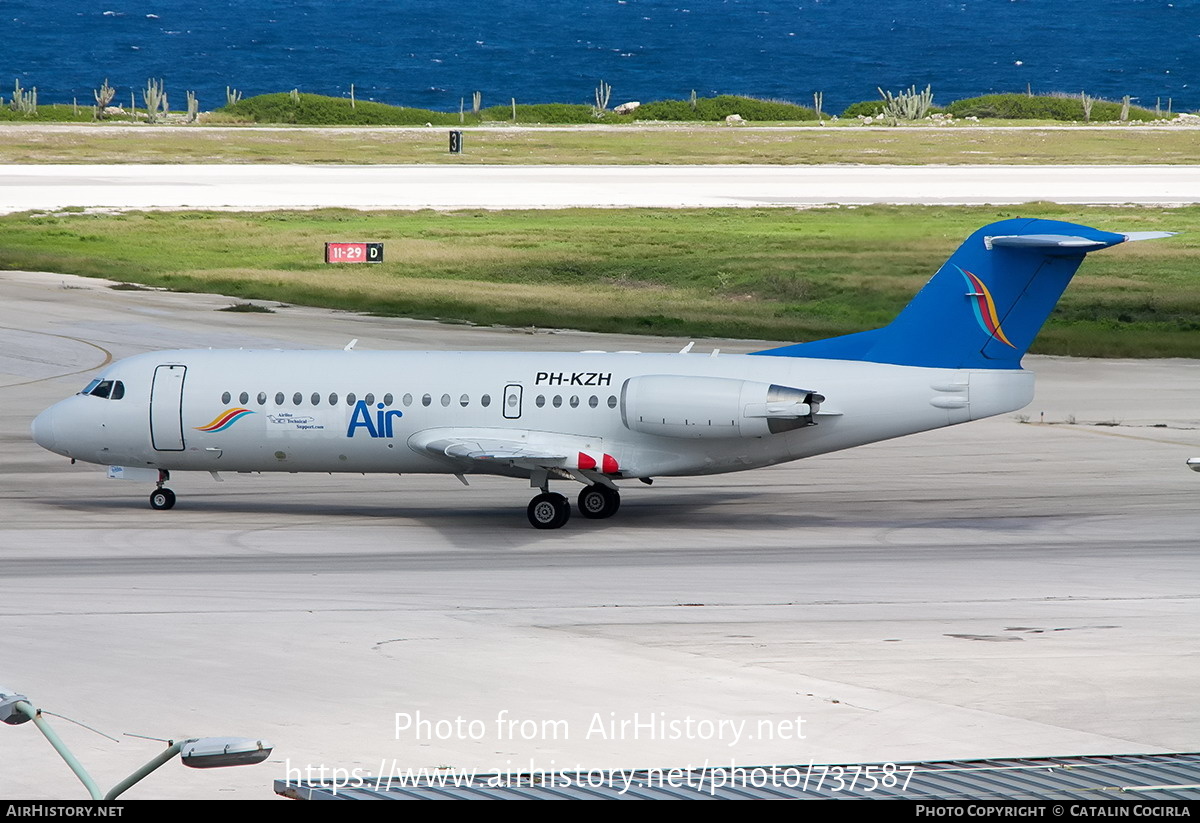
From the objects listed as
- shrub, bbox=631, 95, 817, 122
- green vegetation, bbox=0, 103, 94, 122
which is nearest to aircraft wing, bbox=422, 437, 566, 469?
green vegetation, bbox=0, 103, 94, 122

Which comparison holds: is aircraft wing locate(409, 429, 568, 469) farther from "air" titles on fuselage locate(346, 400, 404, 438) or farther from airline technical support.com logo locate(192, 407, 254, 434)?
airline technical support.com logo locate(192, 407, 254, 434)

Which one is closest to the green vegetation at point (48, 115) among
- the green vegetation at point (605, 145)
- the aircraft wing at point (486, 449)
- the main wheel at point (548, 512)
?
the green vegetation at point (605, 145)

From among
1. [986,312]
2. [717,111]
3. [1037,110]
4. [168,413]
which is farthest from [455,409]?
[1037,110]

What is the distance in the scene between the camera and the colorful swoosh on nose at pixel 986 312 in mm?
28469

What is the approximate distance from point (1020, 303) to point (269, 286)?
45120 millimetres

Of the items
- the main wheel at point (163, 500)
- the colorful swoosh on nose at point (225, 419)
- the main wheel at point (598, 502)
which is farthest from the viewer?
the main wheel at point (163, 500)

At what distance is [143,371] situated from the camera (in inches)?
1235

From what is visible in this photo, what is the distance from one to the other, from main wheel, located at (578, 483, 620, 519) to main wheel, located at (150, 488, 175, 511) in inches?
325

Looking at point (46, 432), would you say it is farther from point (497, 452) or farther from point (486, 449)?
point (497, 452)

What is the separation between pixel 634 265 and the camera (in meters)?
71.7

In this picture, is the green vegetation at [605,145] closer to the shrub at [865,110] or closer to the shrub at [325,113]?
the shrub at [325,113]

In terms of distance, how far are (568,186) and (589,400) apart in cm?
7651

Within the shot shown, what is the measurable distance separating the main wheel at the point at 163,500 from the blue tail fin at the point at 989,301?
47.5 ft
